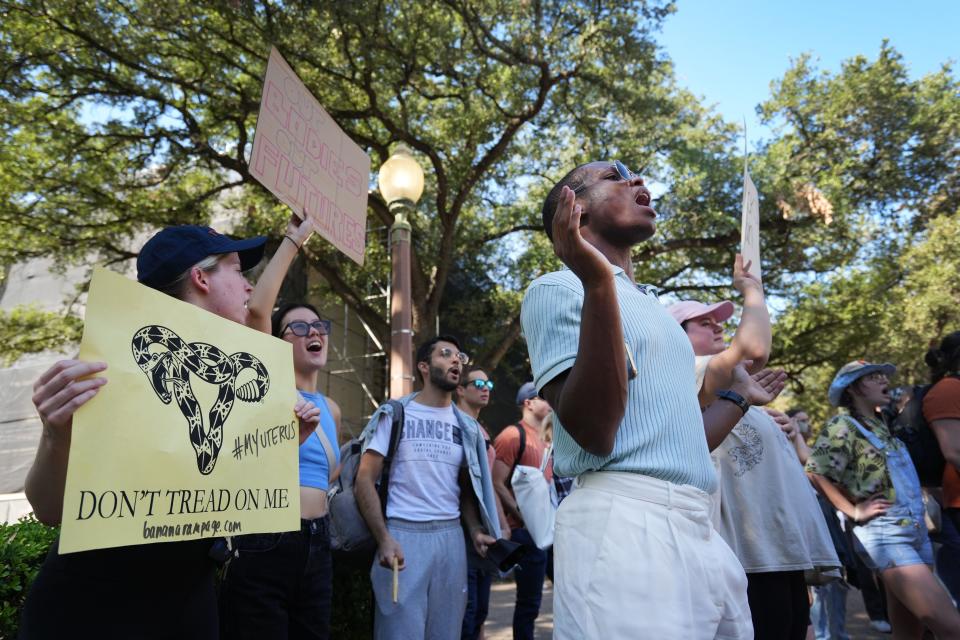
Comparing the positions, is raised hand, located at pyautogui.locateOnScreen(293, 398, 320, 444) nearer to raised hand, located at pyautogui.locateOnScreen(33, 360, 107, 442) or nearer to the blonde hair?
the blonde hair

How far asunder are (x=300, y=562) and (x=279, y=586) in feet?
0.44

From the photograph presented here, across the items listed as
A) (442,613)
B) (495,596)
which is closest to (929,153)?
(495,596)

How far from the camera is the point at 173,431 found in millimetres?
1679

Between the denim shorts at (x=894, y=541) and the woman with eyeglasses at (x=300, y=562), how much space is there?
2.98m

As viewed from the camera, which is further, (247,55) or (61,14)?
(247,55)

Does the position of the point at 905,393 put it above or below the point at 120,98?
below

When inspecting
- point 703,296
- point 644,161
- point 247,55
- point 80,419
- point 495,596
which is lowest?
point 495,596

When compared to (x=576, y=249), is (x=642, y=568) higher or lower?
lower

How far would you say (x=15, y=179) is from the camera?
11.3 meters

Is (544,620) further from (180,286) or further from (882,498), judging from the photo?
(180,286)

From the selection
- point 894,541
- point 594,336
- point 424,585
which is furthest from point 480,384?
point 594,336

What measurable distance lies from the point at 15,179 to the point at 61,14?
2847mm

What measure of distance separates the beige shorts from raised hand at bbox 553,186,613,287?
49 cm

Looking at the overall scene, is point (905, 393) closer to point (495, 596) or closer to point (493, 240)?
point (495, 596)
